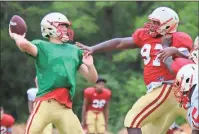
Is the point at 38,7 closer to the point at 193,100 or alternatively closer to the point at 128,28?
the point at 128,28

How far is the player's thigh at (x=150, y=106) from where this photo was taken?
31.6ft

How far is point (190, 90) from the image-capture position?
803 centimetres

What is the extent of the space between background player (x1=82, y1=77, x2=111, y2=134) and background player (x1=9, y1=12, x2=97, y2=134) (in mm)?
6214

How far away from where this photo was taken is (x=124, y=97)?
2241 cm

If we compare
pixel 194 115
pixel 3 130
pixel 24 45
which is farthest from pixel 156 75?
pixel 3 130

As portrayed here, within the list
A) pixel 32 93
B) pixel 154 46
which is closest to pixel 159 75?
pixel 154 46

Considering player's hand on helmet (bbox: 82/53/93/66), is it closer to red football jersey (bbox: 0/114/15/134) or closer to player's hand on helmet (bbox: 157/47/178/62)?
player's hand on helmet (bbox: 157/47/178/62)

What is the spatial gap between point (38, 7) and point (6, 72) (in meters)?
1.86

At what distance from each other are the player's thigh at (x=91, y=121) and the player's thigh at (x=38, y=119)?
6454mm

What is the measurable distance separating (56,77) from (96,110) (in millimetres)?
6507

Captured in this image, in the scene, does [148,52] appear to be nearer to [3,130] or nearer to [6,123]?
[3,130]

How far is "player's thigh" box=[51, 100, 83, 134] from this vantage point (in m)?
9.31

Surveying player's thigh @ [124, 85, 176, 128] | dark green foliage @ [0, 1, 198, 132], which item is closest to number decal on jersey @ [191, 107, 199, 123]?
player's thigh @ [124, 85, 176, 128]

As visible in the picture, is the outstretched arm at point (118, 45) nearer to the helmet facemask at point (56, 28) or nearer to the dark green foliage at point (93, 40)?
the helmet facemask at point (56, 28)
